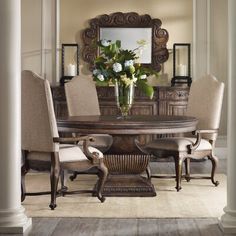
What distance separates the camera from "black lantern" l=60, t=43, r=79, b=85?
742 cm

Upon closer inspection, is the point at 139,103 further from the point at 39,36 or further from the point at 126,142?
the point at 126,142

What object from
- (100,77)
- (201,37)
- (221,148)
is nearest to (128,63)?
(100,77)

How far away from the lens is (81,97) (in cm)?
605

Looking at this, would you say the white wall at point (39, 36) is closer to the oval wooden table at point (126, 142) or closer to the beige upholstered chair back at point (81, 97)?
the beige upholstered chair back at point (81, 97)

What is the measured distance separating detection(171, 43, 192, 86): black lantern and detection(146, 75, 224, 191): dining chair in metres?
1.64

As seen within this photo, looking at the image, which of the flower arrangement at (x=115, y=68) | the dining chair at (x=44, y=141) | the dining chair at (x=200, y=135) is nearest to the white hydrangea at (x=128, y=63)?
the flower arrangement at (x=115, y=68)

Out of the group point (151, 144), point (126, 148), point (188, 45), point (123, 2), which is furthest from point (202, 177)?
point (123, 2)

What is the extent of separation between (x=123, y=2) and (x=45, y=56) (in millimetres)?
1252

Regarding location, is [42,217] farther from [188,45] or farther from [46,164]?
[188,45]

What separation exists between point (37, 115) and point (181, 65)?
3411 mm

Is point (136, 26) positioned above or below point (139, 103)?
above

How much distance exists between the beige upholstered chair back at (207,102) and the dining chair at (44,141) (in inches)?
53.2

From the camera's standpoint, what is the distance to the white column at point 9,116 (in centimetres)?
353

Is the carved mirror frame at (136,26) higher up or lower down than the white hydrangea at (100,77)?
higher up
